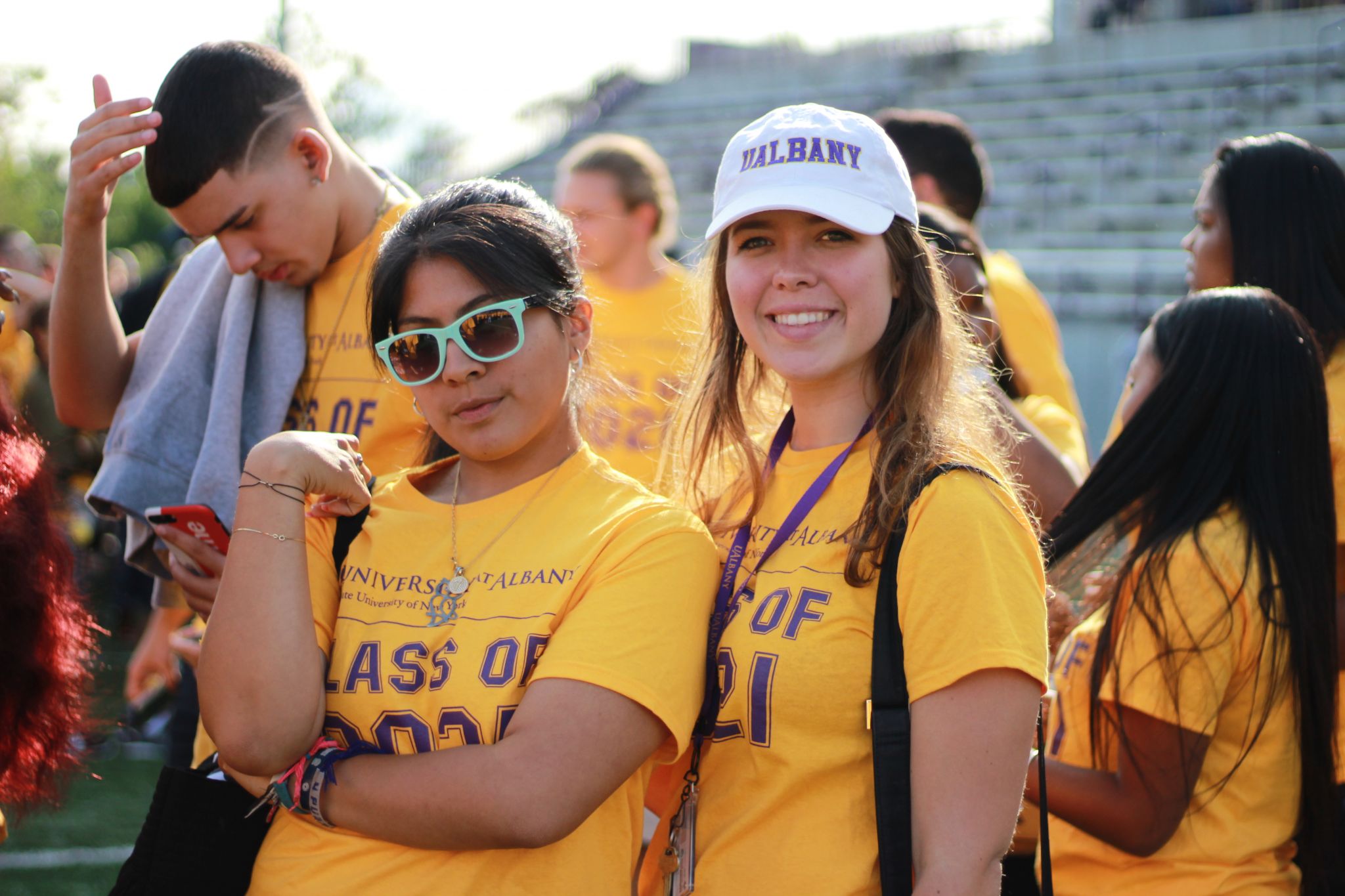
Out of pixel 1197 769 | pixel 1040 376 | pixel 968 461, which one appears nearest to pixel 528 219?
pixel 968 461

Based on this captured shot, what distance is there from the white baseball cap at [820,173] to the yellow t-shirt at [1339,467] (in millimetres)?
1336

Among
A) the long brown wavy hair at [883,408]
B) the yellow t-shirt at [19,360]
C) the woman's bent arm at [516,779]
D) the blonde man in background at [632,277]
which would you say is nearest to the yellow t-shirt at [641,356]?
the blonde man in background at [632,277]

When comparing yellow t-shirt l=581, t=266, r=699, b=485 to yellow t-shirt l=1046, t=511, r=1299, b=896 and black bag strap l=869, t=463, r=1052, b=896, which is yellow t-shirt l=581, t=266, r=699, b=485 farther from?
black bag strap l=869, t=463, r=1052, b=896

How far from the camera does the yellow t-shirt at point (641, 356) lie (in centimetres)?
383

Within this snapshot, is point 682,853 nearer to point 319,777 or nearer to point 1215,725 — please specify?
point 319,777

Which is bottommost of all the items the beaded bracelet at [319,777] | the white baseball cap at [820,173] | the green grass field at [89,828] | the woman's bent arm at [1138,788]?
the green grass field at [89,828]

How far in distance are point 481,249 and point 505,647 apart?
648 millimetres

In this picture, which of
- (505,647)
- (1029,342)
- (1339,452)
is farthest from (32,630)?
(1029,342)

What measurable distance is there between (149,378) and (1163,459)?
2.14 m

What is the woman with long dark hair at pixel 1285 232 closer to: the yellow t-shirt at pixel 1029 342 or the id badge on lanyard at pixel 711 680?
the yellow t-shirt at pixel 1029 342

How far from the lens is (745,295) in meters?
2.07

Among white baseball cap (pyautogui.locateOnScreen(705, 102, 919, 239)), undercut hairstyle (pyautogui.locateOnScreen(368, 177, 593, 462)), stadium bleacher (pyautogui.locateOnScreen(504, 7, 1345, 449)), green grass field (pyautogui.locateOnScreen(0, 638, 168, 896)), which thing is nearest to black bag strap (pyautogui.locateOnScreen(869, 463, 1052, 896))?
white baseball cap (pyautogui.locateOnScreen(705, 102, 919, 239))

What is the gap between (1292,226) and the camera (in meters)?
3.12

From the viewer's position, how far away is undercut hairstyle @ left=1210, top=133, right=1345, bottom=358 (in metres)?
3.07
